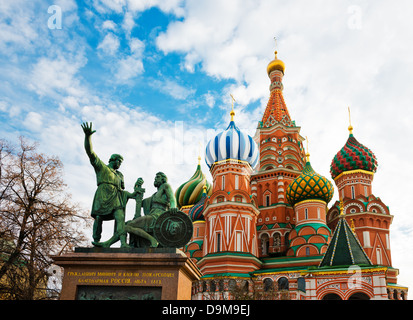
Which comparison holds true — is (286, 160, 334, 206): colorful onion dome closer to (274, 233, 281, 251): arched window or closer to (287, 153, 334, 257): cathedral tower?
(287, 153, 334, 257): cathedral tower

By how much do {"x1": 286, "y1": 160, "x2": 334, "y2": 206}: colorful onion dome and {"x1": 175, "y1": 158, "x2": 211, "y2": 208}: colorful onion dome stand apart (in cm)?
1250

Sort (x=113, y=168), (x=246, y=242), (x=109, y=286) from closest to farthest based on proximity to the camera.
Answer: (x=109, y=286) → (x=113, y=168) → (x=246, y=242)

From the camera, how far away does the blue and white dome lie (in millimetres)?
35594

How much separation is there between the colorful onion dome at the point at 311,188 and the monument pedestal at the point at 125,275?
2583 centimetres

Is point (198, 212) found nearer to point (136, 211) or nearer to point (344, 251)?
point (344, 251)

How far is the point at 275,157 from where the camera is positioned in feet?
134

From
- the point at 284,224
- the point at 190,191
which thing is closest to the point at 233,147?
the point at 284,224

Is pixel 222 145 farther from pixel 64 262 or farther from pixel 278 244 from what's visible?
pixel 64 262

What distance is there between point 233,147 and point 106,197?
25983mm

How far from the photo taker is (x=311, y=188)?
1313 inches

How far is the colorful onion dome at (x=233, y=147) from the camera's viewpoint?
3559 cm

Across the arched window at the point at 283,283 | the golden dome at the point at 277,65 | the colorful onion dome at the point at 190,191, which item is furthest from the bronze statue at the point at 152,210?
the golden dome at the point at 277,65
